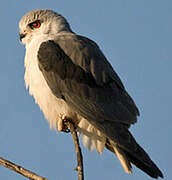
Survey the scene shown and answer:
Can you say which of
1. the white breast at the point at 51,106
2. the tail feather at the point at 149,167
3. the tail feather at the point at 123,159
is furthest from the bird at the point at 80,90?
the tail feather at the point at 149,167

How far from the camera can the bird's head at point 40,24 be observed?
19.3 feet

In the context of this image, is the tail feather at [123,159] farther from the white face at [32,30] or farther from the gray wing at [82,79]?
the white face at [32,30]

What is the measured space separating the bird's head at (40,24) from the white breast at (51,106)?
78 cm

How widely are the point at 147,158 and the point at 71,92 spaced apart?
1163 millimetres

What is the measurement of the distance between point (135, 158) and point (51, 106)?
1107 mm

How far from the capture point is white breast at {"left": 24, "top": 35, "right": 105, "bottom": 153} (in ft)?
16.4

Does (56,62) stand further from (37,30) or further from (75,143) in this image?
(75,143)

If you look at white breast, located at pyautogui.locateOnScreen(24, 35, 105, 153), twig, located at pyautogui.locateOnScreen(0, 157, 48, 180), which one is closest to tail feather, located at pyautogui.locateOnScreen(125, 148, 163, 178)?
white breast, located at pyautogui.locateOnScreen(24, 35, 105, 153)

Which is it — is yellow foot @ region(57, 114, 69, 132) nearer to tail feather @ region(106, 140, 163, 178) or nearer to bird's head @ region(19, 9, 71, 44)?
tail feather @ region(106, 140, 163, 178)

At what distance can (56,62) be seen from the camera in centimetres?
516

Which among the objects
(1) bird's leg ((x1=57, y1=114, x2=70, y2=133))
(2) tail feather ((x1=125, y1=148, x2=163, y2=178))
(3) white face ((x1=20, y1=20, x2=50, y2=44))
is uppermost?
(3) white face ((x1=20, y1=20, x2=50, y2=44))

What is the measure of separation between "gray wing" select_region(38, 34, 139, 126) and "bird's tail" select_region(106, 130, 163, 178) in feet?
1.44

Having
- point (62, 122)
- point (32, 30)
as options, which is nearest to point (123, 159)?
point (62, 122)

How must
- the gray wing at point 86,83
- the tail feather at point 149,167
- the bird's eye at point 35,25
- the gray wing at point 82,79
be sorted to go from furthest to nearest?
the bird's eye at point 35,25, the gray wing at point 82,79, the gray wing at point 86,83, the tail feather at point 149,167
